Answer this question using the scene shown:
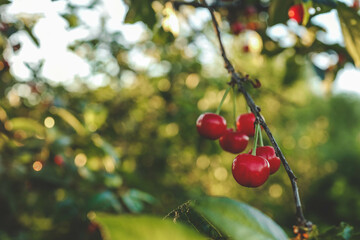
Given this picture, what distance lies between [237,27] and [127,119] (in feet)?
6.79

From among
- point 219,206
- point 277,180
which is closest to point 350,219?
Answer: point 277,180

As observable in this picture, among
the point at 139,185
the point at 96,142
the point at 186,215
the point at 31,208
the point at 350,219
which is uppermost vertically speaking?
the point at 186,215

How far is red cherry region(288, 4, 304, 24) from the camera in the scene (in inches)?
43.7

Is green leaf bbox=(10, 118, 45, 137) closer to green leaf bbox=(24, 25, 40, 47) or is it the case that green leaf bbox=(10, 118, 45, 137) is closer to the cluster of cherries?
green leaf bbox=(24, 25, 40, 47)

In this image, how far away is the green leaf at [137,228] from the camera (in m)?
0.31

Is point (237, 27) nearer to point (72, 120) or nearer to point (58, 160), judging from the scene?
point (72, 120)

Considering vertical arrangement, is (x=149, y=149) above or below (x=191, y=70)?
below

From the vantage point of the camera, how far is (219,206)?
0.41m

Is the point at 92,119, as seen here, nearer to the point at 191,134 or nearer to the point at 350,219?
the point at 191,134

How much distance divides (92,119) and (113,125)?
3.61 ft

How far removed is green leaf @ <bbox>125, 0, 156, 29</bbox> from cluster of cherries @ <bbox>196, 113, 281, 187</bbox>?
1.90 ft

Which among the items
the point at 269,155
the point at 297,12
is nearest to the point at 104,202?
the point at 269,155

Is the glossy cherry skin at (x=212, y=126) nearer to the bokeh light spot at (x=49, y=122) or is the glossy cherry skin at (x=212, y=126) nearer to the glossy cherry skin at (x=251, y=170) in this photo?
the glossy cherry skin at (x=251, y=170)

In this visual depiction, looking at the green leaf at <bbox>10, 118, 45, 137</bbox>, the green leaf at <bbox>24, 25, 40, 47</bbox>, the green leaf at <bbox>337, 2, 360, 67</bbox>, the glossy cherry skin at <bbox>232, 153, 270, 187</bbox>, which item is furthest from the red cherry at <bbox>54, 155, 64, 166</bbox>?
the green leaf at <bbox>337, 2, 360, 67</bbox>
